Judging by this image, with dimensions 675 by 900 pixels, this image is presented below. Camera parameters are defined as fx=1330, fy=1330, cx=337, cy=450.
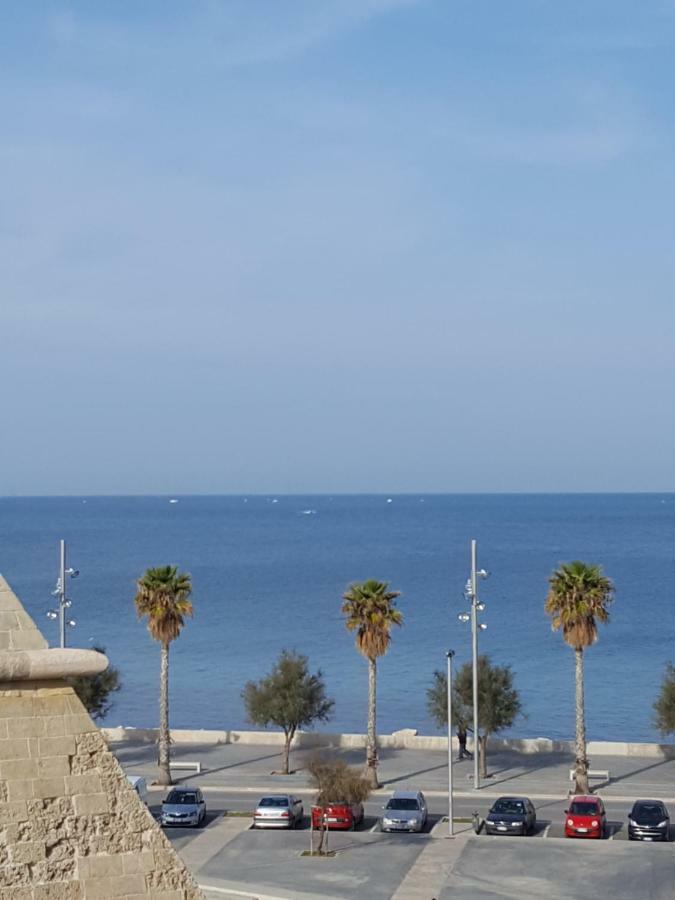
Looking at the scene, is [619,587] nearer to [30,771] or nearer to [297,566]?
[297,566]

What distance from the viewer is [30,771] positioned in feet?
29.0

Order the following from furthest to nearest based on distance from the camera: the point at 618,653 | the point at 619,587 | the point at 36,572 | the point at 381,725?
the point at 36,572
the point at 619,587
the point at 618,653
the point at 381,725

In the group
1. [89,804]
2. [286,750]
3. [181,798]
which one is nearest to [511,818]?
[181,798]

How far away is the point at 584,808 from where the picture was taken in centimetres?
3481

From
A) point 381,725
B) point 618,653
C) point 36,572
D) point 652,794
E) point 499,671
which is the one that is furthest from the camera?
point 36,572

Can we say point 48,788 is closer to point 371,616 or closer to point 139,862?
point 139,862

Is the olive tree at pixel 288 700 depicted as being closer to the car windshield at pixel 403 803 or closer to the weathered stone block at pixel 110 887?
the car windshield at pixel 403 803

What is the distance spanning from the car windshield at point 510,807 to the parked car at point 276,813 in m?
5.40

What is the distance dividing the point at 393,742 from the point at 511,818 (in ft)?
45.0

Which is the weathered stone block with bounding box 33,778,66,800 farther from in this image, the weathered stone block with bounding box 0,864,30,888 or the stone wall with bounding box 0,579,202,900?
the weathered stone block with bounding box 0,864,30,888

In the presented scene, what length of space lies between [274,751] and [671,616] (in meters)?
83.7

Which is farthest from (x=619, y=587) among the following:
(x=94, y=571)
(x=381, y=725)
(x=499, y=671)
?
(x=499, y=671)

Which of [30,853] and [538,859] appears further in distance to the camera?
[538,859]

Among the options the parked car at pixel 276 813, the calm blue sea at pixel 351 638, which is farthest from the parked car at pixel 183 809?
the calm blue sea at pixel 351 638
